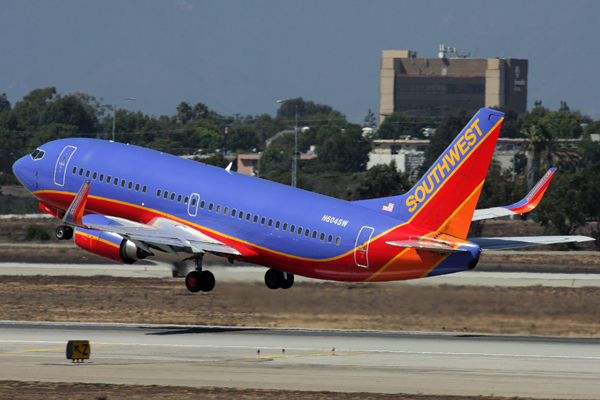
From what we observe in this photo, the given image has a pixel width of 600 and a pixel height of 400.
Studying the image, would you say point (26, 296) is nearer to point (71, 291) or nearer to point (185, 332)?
point (71, 291)

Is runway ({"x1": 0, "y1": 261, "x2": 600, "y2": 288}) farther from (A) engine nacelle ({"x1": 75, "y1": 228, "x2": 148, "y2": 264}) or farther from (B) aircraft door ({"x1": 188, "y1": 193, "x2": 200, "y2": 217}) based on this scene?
(A) engine nacelle ({"x1": 75, "y1": 228, "x2": 148, "y2": 264})

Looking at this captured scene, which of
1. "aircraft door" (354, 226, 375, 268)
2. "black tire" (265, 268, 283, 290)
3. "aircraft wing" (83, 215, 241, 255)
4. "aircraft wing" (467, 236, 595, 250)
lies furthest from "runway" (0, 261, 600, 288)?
"aircraft door" (354, 226, 375, 268)

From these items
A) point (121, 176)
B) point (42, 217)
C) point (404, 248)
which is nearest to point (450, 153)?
point (404, 248)

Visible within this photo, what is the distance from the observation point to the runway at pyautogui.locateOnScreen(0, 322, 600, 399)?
31.9 m

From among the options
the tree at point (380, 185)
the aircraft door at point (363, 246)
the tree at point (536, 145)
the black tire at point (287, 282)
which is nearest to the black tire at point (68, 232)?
the black tire at point (287, 282)

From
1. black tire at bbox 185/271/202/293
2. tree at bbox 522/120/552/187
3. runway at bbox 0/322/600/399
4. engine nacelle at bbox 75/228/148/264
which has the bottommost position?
runway at bbox 0/322/600/399

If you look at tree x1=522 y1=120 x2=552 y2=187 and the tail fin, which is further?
tree x1=522 y1=120 x2=552 y2=187

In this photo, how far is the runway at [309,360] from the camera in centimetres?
3192

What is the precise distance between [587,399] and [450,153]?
14247mm

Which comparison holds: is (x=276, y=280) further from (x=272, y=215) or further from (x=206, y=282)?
(x=272, y=215)

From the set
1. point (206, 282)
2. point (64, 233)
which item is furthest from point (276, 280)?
point (64, 233)

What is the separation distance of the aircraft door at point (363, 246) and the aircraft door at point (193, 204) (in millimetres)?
9525

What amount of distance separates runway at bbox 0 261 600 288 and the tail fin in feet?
57.0

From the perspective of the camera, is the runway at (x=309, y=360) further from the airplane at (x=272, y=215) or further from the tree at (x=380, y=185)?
the tree at (x=380, y=185)
